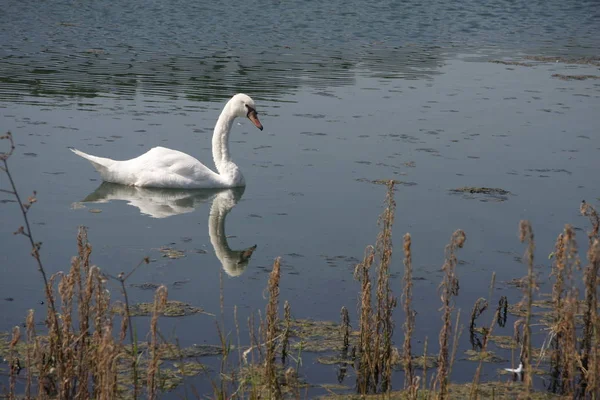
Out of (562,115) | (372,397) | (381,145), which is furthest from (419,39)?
(372,397)

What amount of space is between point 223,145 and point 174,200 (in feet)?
3.63

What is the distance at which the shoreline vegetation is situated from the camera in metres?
4.30

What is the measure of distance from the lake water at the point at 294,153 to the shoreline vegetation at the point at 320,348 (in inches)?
7.0

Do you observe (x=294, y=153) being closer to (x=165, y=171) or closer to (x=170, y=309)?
(x=165, y=171)

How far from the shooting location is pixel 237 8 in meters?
28.2

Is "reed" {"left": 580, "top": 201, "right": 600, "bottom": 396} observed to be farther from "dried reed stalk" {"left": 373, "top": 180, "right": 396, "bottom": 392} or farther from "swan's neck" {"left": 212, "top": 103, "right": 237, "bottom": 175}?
"swan's neck" {"left": 212, "top": 103, "right": 237, "bottom": 175}

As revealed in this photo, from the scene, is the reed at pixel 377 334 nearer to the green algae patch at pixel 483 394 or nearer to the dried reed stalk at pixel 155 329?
the green algae patch at pixel 483 394

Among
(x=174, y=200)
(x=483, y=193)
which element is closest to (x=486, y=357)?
(x=483, y=193)

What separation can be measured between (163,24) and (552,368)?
66.1 ft

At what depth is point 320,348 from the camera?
605 cm

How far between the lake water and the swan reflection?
0.10 feet

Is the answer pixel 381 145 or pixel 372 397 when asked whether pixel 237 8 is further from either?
pixel 372 397

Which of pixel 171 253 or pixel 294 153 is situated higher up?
pixel 294 153

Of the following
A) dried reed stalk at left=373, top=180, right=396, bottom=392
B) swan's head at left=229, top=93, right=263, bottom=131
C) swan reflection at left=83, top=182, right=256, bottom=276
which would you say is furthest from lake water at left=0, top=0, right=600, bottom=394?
swan's head at left=229, top=93, right=263, bottom=131
